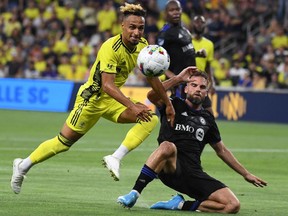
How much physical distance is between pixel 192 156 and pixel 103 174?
3849 mm

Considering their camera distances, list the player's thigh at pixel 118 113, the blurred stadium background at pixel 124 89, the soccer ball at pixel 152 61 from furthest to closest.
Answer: the blurred stadium background at pixel 124 89 → the player's thigh at pixel 118 113 → the soccer ball at pixel 152 61

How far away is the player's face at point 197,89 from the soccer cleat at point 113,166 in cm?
105

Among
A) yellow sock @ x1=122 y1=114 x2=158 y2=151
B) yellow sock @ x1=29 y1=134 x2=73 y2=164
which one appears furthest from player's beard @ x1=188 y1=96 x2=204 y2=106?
yellow sock @ x1=29 y1=134 x2=73 y2=164

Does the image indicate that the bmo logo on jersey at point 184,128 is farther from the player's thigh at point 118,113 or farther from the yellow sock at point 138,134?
the player's thigh at point 118,113

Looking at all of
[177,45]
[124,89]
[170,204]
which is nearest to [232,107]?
[124,89]

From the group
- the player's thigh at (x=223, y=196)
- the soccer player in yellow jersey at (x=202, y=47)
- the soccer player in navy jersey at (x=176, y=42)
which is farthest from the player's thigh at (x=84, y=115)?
the soccer player in yellow jersey at (x=202, y=47)

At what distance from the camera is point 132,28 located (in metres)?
10.5

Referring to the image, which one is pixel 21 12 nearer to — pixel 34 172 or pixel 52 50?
pixel 52 50

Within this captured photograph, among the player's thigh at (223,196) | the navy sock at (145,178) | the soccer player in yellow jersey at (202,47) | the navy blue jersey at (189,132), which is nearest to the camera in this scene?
the navy sock at (145,178)

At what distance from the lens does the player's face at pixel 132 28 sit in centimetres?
1048

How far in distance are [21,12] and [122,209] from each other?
89.4 ft

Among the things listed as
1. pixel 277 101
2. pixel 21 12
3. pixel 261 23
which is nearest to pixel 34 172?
pixel 277 101

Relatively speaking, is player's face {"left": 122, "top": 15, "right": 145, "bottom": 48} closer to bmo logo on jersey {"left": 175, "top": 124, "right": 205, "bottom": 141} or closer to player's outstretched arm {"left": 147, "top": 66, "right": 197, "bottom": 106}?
player's outstretched arm {"left": 147, "top": 66, "right": 197, "bottom": 106}

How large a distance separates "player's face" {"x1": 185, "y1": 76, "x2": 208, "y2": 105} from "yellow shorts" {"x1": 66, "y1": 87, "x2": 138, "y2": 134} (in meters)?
1.31
